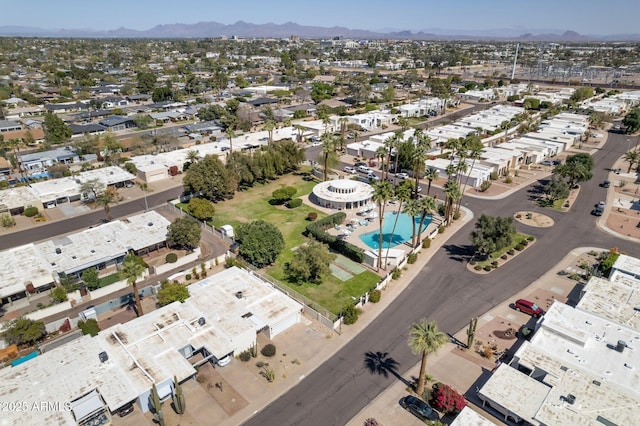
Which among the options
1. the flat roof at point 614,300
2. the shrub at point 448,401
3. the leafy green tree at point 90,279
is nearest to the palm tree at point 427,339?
the shrub at point 448,401

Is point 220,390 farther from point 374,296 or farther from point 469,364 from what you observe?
point 469,364

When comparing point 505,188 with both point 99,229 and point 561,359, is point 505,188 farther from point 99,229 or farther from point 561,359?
point 99,229

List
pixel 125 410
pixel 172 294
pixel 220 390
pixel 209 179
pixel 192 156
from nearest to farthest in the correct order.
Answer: pixel 125 410
pixel 220 390
pixel 172 294
pixel 209 179
pixel 192 156

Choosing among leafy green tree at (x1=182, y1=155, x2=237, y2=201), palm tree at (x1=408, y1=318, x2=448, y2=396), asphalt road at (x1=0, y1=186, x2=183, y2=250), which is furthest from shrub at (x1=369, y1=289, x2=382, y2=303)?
asphalt road at (x1=0, y1=186, x2=183, y2=250)

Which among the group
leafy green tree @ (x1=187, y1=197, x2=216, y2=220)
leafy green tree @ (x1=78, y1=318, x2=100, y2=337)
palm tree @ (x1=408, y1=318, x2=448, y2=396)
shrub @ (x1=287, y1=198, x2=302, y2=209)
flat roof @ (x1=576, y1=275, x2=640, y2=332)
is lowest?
leafy green tree @ (x1=78, y1=318, x2=100, y2=337)

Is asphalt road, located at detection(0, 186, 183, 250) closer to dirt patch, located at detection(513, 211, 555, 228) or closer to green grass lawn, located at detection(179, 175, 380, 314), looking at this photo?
green grass lawn, located at detection(179, 175, 380, 314)

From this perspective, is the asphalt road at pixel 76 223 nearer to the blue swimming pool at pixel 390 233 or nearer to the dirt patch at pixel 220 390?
the blue swimming pool at pixel 390 233

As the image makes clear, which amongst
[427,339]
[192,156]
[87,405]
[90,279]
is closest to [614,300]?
[427,339]
